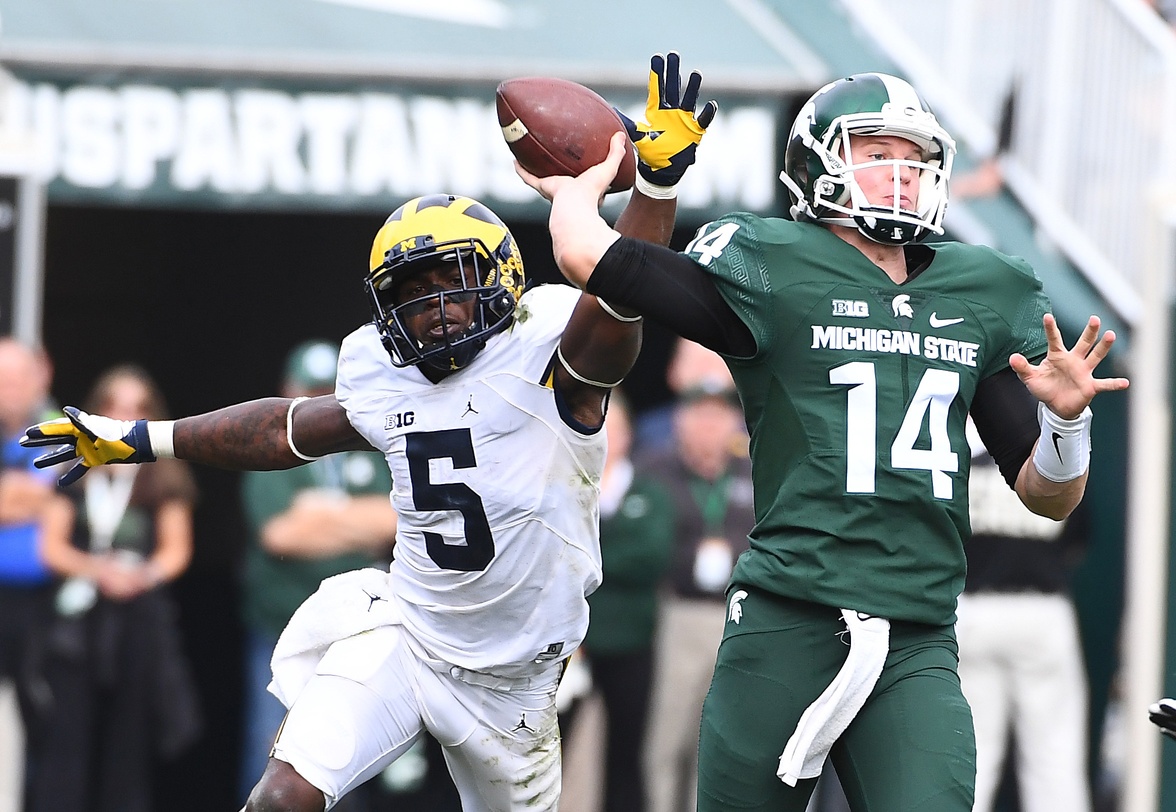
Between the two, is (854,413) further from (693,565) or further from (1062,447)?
(693,565)

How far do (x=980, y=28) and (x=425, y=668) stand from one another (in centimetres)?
512

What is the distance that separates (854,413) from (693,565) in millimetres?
3724

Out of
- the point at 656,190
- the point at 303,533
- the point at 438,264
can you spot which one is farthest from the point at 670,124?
the point at 303,533

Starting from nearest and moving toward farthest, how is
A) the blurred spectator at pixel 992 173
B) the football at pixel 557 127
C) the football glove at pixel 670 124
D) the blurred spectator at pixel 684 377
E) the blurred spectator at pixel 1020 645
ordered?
the football glove at pixel 670 124 → the football at pixel 557 127 → the blurred spectator at pixel 1020 645 → the blurred spectator at pixel 684 377 → the blurred spectator at pixel 992 173

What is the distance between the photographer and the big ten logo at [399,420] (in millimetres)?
4207

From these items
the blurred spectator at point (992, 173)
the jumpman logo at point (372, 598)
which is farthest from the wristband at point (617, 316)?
the blurred spectator at point (992, 173)

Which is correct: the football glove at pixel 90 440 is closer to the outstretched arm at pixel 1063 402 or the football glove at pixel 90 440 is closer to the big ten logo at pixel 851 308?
the big ten logo at pixel 851 308

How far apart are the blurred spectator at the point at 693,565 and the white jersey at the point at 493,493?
285 cm

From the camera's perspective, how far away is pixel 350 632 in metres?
4.39

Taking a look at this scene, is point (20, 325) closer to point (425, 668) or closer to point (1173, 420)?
point (425, 668)

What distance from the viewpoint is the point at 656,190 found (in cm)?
367

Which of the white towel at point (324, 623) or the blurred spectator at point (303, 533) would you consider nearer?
the white towel at point (324, 623)

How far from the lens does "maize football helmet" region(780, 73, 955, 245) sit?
356 cm

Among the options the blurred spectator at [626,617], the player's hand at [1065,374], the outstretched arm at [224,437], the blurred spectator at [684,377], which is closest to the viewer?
the player's hand at [1065,374]
